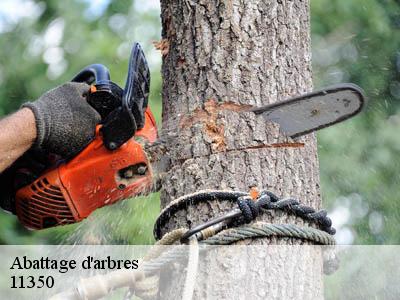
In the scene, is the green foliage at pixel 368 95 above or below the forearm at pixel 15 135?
above

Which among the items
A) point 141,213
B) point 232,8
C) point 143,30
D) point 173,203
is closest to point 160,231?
point 173,203

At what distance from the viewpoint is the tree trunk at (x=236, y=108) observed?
234 centimetres

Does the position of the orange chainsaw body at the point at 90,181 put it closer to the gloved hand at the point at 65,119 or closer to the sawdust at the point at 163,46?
the gloved hand at the point at 65,119

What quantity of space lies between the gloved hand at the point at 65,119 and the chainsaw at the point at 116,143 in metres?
0.03

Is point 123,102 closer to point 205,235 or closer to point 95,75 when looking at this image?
→ point 95,75

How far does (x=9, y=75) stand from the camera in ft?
18.8

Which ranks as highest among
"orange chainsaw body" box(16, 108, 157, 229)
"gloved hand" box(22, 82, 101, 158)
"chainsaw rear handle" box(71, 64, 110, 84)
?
"chainsaw rear handle" box(71, 64, 110, 84)

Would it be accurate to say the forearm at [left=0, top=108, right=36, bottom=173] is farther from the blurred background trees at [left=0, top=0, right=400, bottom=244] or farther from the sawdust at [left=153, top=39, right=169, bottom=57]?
the blurred background trees at [left=0, top=0, right=400, bottom=244]

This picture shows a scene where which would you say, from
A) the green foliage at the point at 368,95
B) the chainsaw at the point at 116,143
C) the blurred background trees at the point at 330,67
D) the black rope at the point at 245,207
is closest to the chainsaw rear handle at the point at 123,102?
the chainsaw at the point at 116,143

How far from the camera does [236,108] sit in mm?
2441

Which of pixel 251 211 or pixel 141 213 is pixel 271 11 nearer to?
pixel 251 211

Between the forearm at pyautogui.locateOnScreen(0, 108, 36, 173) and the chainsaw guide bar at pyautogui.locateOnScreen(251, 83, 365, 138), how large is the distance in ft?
2.12

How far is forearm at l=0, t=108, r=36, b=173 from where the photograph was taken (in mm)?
2359

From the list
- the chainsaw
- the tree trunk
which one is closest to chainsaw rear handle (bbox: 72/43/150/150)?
the chainsaw
